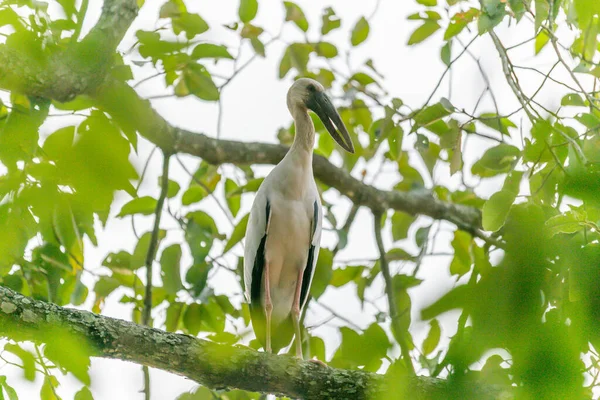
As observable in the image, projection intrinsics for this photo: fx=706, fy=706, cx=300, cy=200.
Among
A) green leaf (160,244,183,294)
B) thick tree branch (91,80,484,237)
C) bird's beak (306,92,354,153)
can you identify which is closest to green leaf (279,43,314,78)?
bird's beak (306,92,354,153)

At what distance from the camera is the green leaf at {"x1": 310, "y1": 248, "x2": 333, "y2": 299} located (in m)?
3.60

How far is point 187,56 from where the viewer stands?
271cm

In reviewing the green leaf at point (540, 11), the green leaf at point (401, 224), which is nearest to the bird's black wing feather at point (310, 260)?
the green leaf at point (401, 224)

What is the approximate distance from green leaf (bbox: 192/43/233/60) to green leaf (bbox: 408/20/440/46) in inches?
38.5

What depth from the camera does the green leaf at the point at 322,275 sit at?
3598 millimetres

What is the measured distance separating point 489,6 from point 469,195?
7.56 ft

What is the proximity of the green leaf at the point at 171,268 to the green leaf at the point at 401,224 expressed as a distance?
5.18ft

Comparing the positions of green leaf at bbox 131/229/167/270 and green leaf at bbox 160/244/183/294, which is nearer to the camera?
green leaf at bbox 160/244/183/294

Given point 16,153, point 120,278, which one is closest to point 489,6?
point 16,153

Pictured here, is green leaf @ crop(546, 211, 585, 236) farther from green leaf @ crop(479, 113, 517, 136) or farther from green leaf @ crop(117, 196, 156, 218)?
green leaf @ crop(117, 196, 156, 218)

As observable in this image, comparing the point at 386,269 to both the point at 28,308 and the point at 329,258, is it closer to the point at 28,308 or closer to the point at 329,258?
the point at 329,258

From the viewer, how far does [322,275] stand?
3.64 metres

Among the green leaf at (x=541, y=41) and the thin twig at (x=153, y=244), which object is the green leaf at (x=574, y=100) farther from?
the thin twig at (x=153, y=244)

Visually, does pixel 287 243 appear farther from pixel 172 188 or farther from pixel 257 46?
pixel 257 46
